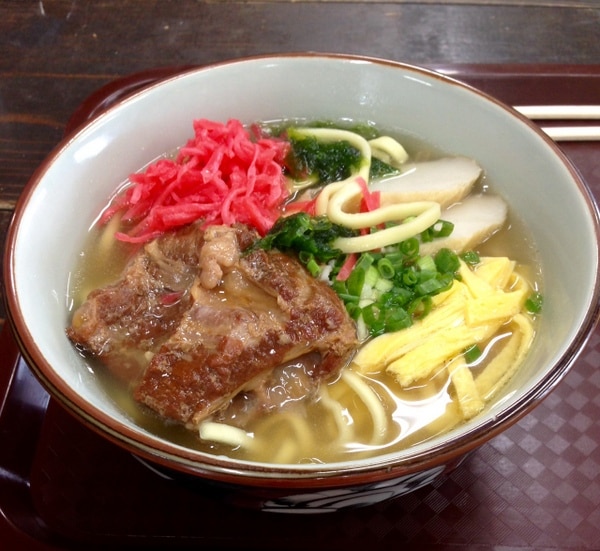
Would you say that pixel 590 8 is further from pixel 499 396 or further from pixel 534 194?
pixel 499 396

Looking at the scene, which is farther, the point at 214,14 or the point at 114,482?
the point at 214,14

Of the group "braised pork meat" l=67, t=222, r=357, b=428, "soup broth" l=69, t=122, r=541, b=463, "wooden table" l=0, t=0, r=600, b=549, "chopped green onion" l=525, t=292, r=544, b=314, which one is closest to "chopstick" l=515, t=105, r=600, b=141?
"wooden table" l=0, t=0, r=600, b=549

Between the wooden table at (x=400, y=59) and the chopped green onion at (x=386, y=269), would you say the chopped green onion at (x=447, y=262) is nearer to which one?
the chopped green onion at (x=386, y=269)

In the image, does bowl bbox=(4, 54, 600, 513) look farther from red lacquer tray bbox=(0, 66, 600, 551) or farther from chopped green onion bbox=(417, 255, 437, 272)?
chopped green onion bbox=(417, 255, 437, 272)

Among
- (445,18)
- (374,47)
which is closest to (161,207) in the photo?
(374,47)

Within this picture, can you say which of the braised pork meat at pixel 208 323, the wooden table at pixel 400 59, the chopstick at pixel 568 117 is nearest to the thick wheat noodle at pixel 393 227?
the braised pork meat at pixel 208 323

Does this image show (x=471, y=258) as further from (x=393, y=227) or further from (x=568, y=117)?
(x=568, y=117)

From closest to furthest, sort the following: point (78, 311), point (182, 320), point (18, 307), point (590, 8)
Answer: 1. point (18, 307)
2. point (182, 320)
3. point (78, 311)
4. point (590, 8)

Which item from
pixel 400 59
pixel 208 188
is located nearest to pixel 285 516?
pixel 208 188

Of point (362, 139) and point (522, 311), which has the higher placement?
point (362, 139)
